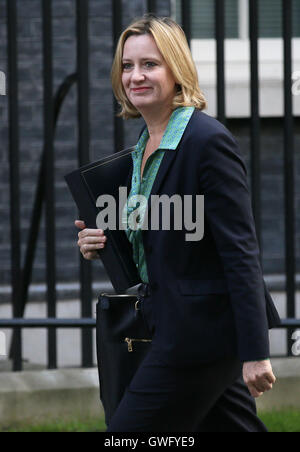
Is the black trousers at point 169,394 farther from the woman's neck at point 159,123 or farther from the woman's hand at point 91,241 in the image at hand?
the woman's neck at point 159,123

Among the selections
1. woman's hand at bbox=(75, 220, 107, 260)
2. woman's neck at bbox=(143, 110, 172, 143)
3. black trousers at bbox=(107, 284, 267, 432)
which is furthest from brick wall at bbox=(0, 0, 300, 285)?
black trousers at bbox=(107, 284, 267, 432)

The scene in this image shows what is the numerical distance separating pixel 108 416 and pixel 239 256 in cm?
69

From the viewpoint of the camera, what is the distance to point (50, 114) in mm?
4590

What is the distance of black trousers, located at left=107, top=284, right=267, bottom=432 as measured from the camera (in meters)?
2.47

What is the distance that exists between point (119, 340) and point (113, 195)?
0.43 meters

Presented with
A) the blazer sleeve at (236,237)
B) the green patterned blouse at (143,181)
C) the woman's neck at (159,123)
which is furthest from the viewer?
the woman's neck at (159,123)

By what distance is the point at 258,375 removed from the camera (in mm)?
2383

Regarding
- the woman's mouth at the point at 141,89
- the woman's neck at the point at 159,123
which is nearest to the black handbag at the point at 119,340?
the woman's neck at the point at 159,123

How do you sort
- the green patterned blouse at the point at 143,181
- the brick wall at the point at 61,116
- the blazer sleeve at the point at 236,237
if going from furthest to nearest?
Result: the brick wall at the point at 61,116 < the green patterned blouse at the point at 143,181 < the blazer sleeve at the point at 236,237

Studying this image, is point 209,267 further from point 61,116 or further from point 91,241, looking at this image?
point 61,116

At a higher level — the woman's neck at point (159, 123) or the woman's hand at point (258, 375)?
the woman's neck at point (159, 123)

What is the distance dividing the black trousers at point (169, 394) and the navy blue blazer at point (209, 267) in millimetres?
34

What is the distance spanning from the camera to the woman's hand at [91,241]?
2.71m

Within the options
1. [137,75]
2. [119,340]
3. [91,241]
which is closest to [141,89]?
[137,75]
